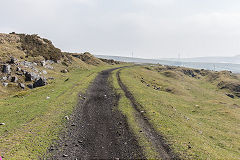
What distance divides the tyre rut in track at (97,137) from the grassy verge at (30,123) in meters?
1.16

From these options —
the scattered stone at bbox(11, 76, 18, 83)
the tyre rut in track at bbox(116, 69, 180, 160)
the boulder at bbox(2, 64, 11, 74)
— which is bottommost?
the tyre rut in track at bbox(116, 69, 180, 160)

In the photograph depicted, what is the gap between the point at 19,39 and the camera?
184ft

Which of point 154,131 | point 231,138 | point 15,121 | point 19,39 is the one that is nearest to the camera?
point 154,131

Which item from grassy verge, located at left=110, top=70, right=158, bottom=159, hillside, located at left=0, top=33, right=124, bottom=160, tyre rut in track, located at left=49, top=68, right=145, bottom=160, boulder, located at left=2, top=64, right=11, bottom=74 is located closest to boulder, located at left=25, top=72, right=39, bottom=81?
hillside, located at left=0, top=33, right=124, bottom=160

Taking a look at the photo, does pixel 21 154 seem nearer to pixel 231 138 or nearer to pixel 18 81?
pixel 231 138

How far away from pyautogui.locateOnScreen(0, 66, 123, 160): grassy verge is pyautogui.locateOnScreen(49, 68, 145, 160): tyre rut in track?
116 cm

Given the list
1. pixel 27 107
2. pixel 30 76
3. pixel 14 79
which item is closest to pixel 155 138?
pixel 27 107

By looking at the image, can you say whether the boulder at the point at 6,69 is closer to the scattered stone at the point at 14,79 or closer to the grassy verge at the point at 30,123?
the scattered stone at the point at 14,79

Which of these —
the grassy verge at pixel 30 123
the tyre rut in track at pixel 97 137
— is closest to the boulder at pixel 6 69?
the grassy verge at pixel 30 123

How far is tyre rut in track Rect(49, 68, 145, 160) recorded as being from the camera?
12109 mm

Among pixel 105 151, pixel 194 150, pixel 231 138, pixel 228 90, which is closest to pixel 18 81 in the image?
pixel 105 151

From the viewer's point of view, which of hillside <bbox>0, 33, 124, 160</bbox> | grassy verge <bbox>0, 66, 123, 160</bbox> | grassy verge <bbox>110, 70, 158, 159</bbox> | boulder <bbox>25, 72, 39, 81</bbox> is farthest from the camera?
boulder <bbox>25, 72, 39, 81</bbox>

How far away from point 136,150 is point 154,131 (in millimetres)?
4156

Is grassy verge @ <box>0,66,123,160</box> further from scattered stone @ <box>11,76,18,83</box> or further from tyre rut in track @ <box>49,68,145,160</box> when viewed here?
scattered stone @ <box>11,76,18,83</box>
